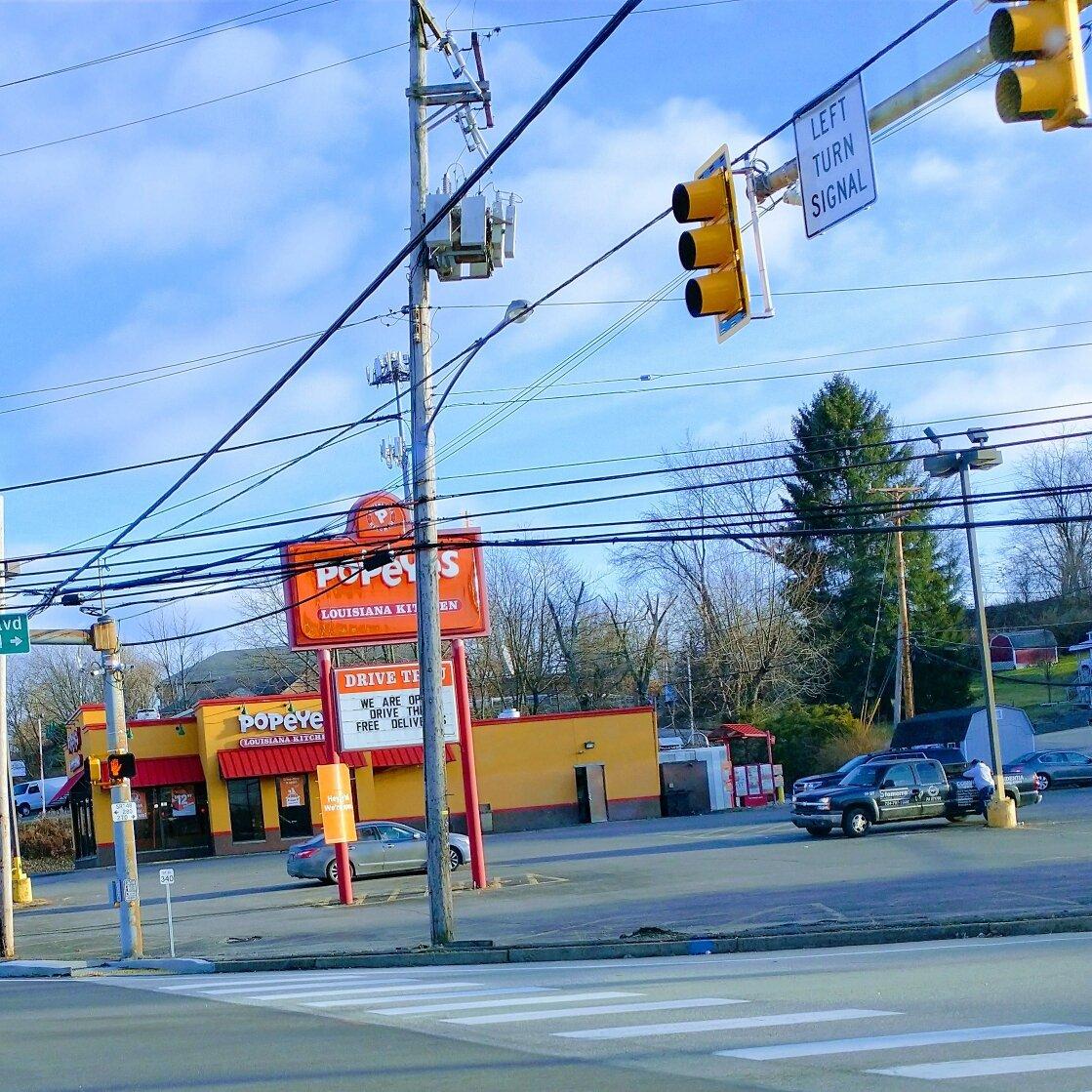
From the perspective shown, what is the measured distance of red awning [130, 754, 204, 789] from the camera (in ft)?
158

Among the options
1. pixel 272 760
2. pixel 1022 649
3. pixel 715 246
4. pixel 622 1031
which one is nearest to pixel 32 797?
pixel 272 760

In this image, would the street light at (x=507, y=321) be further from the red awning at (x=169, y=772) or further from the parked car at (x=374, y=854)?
the red awning at (x=169, y=772)

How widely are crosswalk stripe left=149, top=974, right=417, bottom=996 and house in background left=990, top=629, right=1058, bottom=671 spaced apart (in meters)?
71.9

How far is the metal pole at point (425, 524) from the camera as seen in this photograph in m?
19.3

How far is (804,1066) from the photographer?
25.7 feet

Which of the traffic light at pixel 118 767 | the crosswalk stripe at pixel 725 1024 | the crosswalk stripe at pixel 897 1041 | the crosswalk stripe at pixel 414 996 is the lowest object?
the crosswalk stripe at pixel 414 996

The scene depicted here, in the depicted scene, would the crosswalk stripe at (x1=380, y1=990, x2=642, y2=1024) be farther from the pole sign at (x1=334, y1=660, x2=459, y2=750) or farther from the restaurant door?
the restaurant door

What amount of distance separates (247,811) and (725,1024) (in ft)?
137

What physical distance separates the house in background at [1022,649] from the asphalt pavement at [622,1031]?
71347mm

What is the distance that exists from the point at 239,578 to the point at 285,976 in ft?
22.0

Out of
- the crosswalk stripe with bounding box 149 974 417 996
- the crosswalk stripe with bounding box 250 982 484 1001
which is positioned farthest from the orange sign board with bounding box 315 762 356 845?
the crosswalk stripe with bounding box 250 982 484 1001

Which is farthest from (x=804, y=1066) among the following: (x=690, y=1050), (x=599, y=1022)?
(x=599, y=1022)

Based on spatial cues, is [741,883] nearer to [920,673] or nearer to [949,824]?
[949,824]

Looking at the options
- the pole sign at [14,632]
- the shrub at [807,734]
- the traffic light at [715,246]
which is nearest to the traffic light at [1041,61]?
the traffic light at [715,246]
